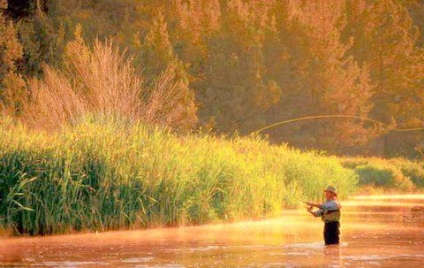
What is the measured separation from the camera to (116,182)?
2534 centimetres

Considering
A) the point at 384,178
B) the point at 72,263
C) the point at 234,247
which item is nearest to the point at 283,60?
the point at 384,178

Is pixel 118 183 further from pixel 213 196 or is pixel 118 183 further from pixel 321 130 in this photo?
pixel 321 130

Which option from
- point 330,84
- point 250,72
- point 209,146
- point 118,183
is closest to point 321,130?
point 330,84

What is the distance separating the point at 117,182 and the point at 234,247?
16.8 feet

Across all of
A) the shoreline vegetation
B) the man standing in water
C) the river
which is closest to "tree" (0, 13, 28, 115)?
the shoreline vegetation

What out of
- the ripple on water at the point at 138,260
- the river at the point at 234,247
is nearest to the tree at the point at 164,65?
the river at the point at 234,247

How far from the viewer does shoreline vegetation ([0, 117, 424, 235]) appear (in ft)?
78.3

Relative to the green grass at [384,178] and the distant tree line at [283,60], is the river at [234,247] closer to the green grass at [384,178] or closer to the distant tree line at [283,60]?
the green grass at [384,178]

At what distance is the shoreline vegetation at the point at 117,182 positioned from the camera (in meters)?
23.9

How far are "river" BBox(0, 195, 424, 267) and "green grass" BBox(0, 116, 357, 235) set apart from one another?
0.69 metres

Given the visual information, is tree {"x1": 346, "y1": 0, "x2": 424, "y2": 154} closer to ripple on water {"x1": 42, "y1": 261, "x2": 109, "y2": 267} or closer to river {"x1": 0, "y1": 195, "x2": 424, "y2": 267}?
river {"x1": 0, "y1": 195, "x2": 424, "y2": 267}

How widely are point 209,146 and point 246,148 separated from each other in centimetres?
588

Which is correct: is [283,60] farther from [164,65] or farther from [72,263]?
[72,263]

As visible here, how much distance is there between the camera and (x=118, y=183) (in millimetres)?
25297
